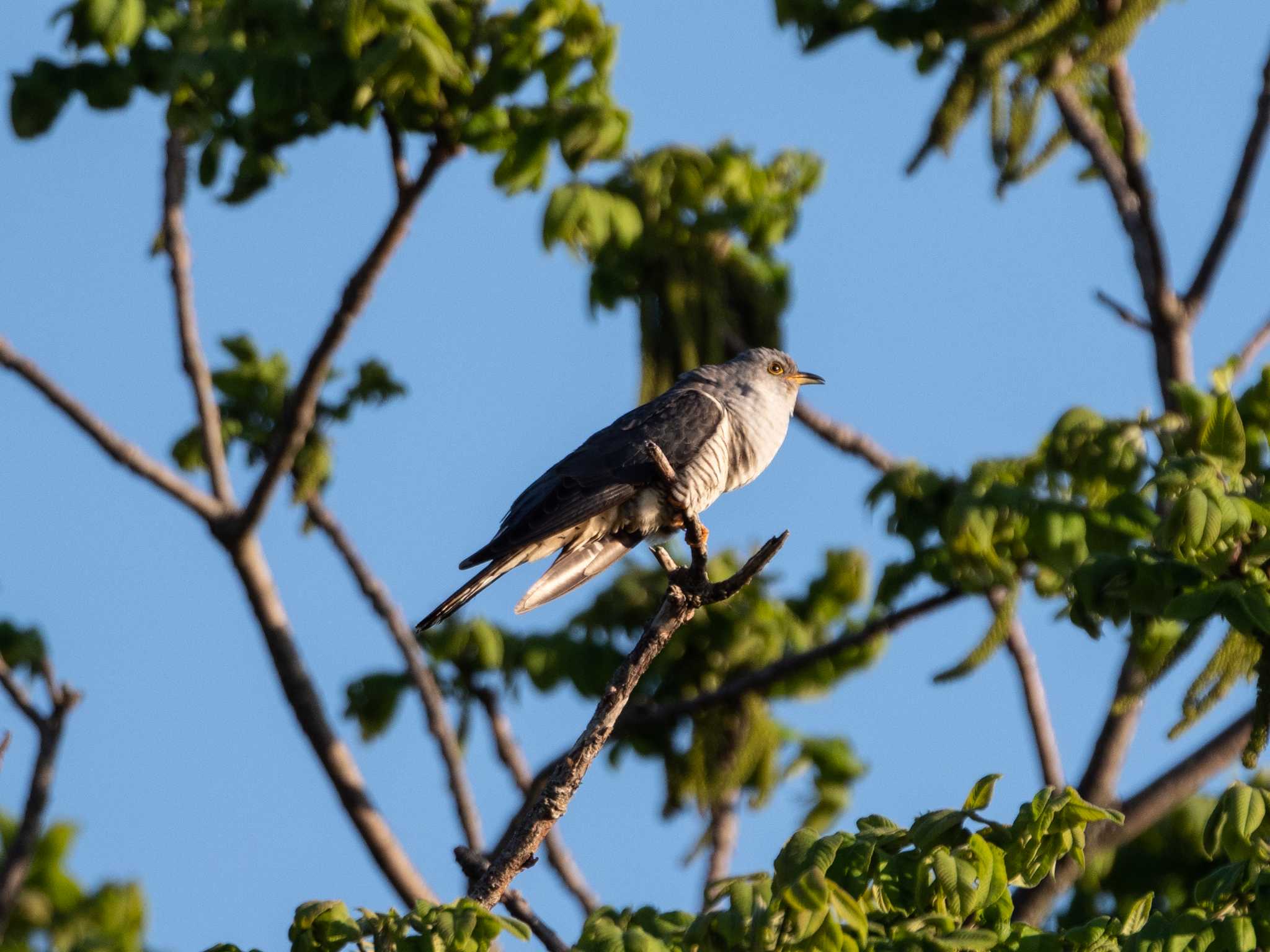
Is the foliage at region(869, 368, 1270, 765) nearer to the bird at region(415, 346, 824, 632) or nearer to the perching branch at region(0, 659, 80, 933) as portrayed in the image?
the bird at region(415, 346, 824, 632)

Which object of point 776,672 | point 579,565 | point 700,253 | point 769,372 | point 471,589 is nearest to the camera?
point 471,589

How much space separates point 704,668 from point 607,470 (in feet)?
8.11

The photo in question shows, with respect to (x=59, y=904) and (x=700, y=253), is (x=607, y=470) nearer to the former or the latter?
(x=700, y=253)

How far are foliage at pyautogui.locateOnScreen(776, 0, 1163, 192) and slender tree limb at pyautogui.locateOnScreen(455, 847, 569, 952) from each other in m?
3.87

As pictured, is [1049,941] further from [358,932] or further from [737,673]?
[737,673]

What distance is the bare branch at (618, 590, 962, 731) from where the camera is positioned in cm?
663

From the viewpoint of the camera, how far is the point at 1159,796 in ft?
20.8

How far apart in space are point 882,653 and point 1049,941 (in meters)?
4.35

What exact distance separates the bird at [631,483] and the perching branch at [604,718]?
0.75 metres

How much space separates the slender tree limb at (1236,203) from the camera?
A: 24.4ft

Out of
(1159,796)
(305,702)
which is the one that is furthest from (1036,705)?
(305,702)

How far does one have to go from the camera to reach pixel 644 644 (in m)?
4.00

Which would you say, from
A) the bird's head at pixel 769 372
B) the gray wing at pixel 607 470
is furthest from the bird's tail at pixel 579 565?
the bird's head at pixel 769 372

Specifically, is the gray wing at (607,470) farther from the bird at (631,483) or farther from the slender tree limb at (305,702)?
the slender tree limb at (305,702)
